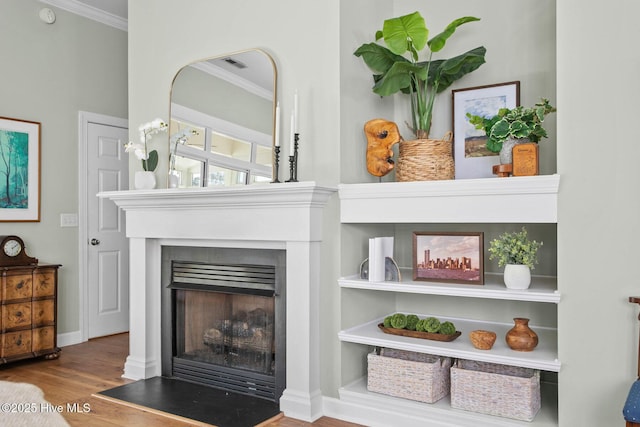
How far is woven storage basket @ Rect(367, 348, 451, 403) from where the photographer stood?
2.72m

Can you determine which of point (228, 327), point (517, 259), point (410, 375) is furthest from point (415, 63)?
point (228, 327)

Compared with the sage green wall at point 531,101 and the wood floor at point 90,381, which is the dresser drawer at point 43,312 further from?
the sage green wall at point 531,101

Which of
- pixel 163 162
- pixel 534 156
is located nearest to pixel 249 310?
pixel 163 162

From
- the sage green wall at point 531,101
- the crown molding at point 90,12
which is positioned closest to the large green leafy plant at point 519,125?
the sage green wall at point 531,101

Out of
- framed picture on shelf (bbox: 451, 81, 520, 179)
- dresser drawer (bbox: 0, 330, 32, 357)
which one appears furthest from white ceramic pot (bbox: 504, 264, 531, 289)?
dresser drawer (bbox: 0, 330, 32, 357)

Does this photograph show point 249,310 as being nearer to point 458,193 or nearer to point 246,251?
point 246,251

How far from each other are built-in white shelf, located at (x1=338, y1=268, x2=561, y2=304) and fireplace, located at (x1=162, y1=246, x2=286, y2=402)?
1.69 feet

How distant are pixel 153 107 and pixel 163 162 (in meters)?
0.40

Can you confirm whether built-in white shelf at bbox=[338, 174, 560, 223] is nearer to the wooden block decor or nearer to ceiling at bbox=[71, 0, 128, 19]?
the wooden block decor

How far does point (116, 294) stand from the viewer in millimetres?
5012

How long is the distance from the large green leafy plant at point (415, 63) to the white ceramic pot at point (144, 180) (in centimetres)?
163

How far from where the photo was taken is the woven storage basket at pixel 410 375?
272cm

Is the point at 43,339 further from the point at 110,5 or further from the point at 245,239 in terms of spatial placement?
the point at 110,5

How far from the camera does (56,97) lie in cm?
454
